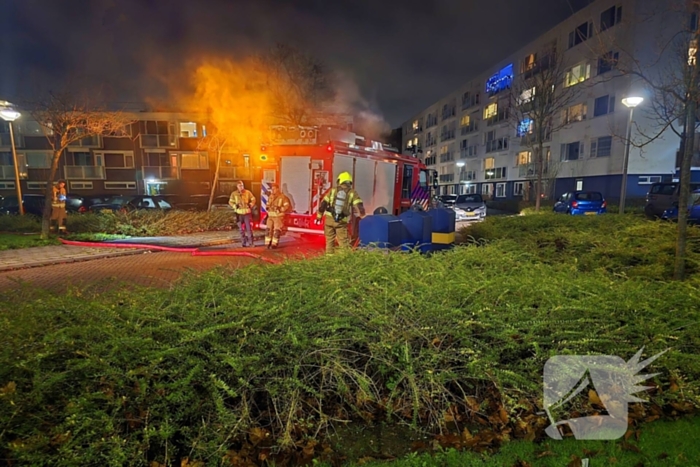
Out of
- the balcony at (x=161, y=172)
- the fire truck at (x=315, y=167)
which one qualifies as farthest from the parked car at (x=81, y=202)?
the balcony at (x=161, y=172)

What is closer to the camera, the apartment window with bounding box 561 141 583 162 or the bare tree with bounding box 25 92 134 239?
the bare tree with bounding box 25 92 134 239

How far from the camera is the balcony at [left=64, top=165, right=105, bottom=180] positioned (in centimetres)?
3406

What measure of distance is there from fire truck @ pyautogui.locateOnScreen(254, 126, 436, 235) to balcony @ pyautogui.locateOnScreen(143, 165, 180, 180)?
26686 mm

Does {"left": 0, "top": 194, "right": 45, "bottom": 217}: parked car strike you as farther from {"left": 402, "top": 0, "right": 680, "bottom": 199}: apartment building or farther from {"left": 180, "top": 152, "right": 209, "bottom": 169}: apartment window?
{"left": 180, "top": 152, "right": 209, "bottom": 169}: apartment window

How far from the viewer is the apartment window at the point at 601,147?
27.5 meters

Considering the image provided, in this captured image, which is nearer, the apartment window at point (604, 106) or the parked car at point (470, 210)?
the parked car at point (470, 210)

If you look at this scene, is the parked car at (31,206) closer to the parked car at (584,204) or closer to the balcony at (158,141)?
the balcony at (158,141)

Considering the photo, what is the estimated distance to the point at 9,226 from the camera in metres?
12.9

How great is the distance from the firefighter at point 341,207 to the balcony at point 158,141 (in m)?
30.5

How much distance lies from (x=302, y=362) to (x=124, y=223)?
39.4ft

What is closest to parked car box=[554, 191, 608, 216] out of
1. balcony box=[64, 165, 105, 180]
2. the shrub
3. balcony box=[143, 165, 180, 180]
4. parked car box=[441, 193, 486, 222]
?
parked car box=[441, 193, 486, 222]

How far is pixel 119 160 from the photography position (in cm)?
3475

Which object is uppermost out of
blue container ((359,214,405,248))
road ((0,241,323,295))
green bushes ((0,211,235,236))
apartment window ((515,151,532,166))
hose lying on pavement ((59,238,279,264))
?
apartment window ((515,151,532,166))

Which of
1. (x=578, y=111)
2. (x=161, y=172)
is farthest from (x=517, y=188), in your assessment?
(x=161, y=172)
